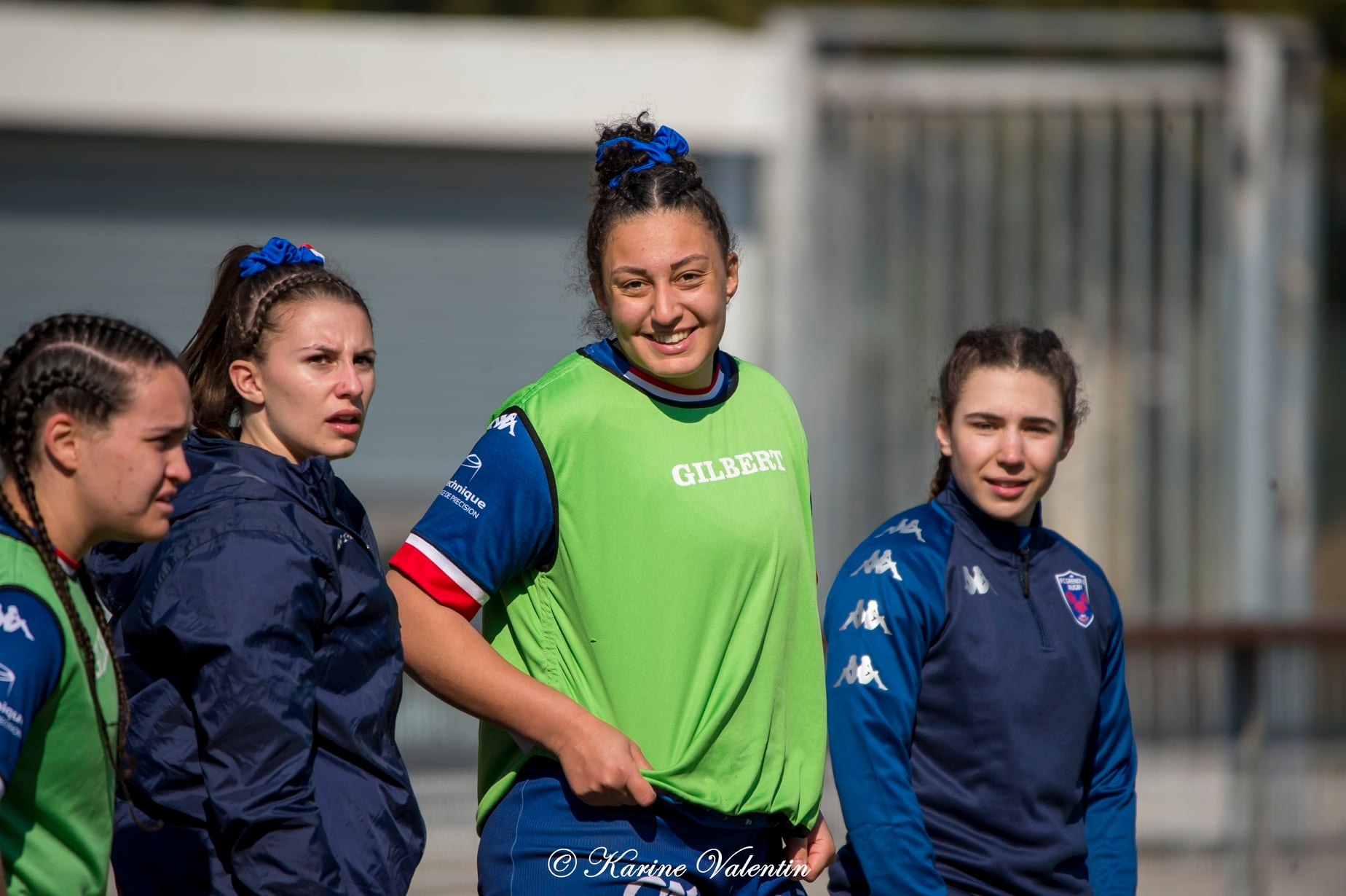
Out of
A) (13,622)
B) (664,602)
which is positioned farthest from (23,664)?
(664,602)

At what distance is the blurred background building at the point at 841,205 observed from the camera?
7.55 m

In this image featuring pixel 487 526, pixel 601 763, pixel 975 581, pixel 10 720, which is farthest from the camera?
pixel 975 581

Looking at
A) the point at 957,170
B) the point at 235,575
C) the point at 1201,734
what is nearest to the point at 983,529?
the point at 235,575

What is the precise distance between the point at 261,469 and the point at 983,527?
146 centimetres

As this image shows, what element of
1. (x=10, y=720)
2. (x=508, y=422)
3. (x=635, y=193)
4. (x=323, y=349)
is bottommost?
(x=10, y=720)

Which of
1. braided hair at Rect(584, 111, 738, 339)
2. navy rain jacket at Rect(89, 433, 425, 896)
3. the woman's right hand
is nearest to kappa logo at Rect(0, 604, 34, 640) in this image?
navy rain jacket at Rect(89, 433, 425, 896)

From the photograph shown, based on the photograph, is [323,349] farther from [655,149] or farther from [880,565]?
[880,565]

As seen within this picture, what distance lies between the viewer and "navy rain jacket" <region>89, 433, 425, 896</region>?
205cm

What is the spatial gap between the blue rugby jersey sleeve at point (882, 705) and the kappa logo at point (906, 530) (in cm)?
6

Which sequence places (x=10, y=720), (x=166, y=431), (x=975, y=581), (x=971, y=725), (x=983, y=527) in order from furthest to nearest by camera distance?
1. (x=983, y=527)
2. (x=975, y=581)
3. (x=971, y=725)
4. (x=166, y=431)
5. (x=10, y=720)

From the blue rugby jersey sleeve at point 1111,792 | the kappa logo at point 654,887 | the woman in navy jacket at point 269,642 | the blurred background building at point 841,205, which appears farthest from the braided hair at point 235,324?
the blurred background building at point 841,205

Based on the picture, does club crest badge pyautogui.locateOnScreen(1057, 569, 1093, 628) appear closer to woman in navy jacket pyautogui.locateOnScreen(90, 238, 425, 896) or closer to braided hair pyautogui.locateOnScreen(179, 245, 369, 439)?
woman in navy jacket pyautogui.locateOnScreen(90, 238, 425, 896)

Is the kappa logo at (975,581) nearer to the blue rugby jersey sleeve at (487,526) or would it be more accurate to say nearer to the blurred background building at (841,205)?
the blue rugby jersey sleeve at (487,526)

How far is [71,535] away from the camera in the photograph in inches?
77.3
